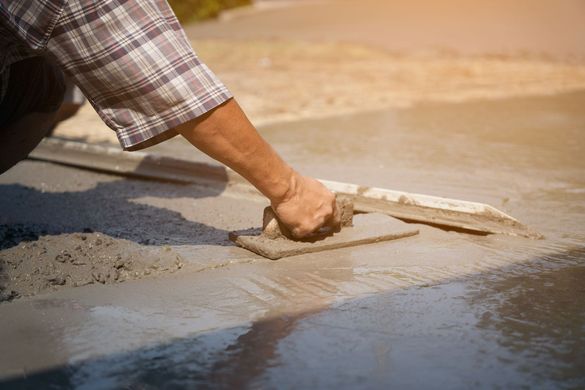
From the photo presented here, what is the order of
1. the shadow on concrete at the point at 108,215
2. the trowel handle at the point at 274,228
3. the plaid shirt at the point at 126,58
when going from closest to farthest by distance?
the plaid shirt at the point at 126,58 → the trowel handle at the point at 274,228 → the shadow on concrete at the point at 108,215

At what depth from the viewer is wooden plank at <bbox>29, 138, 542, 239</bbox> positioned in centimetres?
273

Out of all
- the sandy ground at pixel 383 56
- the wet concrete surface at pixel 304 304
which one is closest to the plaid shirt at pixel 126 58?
the wet concrete surface at pixel 304 304

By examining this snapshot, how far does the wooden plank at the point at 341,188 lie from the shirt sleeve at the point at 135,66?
1067 millimetres

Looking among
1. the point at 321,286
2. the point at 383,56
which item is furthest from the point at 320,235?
the point at 383,56

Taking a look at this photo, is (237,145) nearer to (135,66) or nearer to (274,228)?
(135,66)

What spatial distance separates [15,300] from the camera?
212 centimetres

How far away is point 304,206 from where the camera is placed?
2414mm

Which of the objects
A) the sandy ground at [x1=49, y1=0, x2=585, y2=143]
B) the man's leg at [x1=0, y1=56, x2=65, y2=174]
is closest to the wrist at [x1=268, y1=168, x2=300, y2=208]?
the man's leg at [x1=0, y1=56, x2=65, y2=174]

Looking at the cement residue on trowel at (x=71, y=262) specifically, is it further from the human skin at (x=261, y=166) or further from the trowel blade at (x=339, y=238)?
the human skin at (x=261, y=166)

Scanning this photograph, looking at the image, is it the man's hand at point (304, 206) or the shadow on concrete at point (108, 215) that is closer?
the man's hand at point (304, 206)

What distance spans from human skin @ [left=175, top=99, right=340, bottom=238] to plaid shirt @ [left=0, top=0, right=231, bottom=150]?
0.19 feet

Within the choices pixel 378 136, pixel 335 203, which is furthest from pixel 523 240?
pixel 378 136

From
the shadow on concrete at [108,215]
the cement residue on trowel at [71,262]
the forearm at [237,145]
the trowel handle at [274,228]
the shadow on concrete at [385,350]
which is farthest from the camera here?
the shadow on concrete at [108,215]

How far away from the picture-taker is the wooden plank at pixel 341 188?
2.73 m
